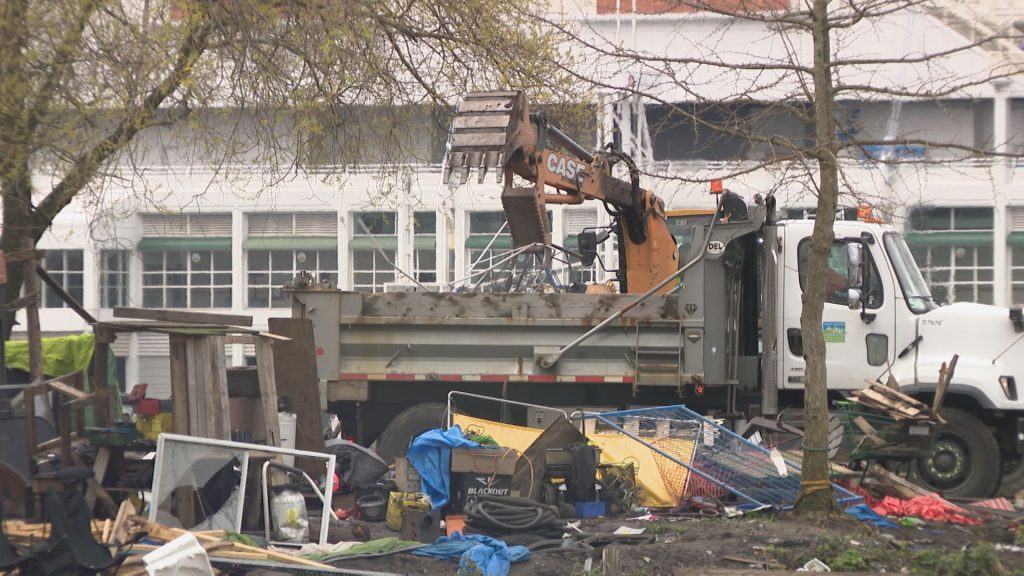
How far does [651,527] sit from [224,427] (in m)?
3.61

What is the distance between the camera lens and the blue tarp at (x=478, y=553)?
26.6 feet

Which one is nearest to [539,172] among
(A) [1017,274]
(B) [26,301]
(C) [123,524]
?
(B) [26,301]

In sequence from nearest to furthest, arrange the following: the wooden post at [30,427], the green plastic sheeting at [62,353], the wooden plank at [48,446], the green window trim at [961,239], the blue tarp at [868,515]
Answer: the wooden post at [30,427] < the wooden plank at [48,446] < the blue tarp at [868,515] < the green plastic sheeting at [62,353] < the green window trim at [961,239]

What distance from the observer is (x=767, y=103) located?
10945 millimetres

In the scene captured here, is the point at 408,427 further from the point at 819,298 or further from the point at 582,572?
the point at 582,572

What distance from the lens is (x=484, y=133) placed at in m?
11.3

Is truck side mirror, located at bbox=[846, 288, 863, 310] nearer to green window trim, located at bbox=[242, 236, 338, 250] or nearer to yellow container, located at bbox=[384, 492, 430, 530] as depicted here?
yellow container, located at bbox=[384, 492, 430, 530]

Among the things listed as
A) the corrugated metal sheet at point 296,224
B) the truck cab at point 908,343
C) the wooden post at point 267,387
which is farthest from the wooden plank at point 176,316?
the corrugated metal sheet at point 296,224

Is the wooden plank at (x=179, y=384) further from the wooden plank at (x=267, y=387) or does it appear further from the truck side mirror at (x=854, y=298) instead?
the truck side mirror at (x=854, y=298)

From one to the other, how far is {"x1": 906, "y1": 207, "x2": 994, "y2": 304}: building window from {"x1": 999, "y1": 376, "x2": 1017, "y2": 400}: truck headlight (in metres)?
22.6

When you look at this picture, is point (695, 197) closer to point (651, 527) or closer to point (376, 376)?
point (376, 376)

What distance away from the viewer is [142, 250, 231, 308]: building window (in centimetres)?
3656

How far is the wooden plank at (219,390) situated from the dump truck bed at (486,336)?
317 centimetres

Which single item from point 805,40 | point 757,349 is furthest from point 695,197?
point 757,349
